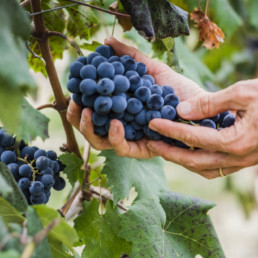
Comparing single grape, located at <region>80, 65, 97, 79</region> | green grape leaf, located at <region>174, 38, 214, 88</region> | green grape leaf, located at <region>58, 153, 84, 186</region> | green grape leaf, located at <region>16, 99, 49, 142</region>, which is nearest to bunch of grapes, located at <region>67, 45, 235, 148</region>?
single grape, located at <region>80, 65, 97, 79</region>

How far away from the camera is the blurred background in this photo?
1.72 m

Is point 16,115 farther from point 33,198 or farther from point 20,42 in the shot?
point 33,198

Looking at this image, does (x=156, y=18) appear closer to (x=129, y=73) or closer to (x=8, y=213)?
(x=129, y=73)

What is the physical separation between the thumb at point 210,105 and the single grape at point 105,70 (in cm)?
19

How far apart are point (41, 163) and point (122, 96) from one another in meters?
0.28

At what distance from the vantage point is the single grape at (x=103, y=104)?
0.83m

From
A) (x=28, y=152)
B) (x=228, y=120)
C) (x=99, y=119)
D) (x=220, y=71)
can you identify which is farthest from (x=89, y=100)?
(x=220, y=71)

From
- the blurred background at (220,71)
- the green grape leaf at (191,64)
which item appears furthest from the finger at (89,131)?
the green grape leaf at (191,64)

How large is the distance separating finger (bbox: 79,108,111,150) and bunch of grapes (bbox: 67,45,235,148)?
0.01m

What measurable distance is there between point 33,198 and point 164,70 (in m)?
0.52

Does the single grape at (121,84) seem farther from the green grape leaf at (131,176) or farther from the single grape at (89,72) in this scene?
the green grape leaf at (131,176)

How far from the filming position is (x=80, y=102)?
94cm

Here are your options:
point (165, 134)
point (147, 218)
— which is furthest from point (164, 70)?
point (147, 218)

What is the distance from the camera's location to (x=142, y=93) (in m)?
0.89
